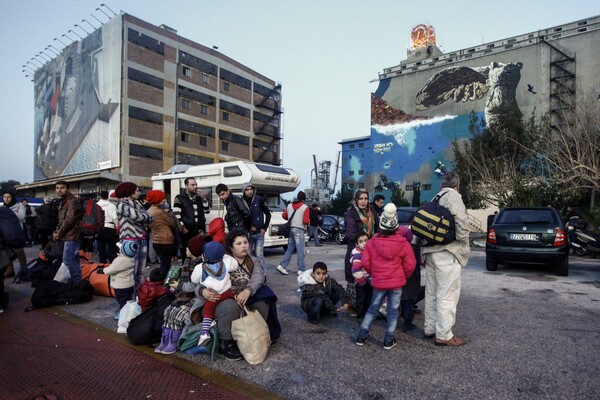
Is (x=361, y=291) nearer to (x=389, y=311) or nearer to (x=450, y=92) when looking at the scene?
(x=389, y=311)

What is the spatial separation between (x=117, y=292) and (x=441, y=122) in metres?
52.8

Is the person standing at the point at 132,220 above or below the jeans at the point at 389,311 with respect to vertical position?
above

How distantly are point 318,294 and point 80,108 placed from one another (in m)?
47.4

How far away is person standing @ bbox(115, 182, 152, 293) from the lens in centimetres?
529

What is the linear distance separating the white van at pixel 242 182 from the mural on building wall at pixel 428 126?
40.7 metres

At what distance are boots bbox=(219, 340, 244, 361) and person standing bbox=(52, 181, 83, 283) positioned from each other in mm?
3872

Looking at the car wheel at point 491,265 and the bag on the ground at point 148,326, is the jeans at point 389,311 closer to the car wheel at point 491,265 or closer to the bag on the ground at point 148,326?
the bag on the ground at point 148,326

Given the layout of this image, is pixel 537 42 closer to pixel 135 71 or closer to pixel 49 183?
pixel 135 71

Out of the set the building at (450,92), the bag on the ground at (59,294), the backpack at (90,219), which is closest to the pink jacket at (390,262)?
the bag on the ground at (59,294)

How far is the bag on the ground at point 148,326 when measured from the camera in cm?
412

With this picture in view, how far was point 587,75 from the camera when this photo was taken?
4247 centimetres

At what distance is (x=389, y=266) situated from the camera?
13.0 ft

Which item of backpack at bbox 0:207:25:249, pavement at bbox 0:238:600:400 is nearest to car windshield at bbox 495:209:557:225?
pavement at bbox 0:238:600:400

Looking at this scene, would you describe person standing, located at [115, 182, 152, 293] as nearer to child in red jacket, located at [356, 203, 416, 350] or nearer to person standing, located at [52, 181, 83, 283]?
person standing, located at [52, 181, 83, 283]
